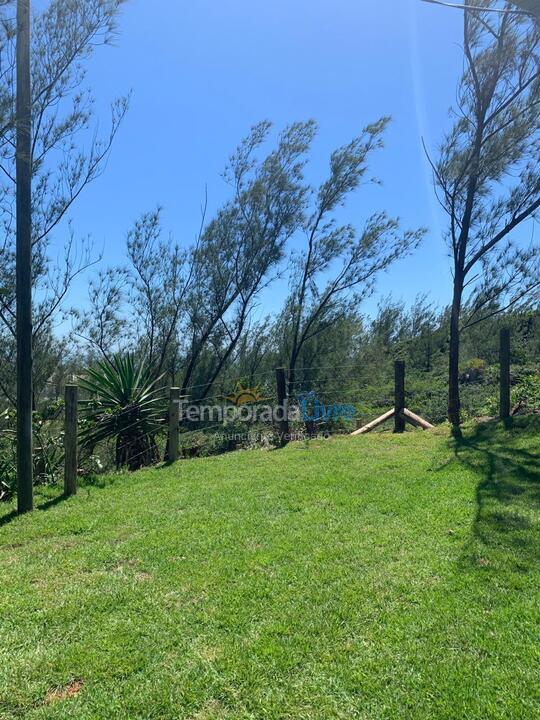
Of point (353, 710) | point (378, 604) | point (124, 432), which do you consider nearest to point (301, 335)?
point (124, 432)

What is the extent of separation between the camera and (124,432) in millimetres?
6480

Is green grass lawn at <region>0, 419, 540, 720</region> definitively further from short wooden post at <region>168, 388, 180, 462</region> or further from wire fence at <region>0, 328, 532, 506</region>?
short wooden post at <region>168, 388, 180, 462</region>

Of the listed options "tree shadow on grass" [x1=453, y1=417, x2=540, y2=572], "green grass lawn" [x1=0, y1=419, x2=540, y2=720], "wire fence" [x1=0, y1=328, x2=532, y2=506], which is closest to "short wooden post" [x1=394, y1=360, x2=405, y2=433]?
"wire fence" [x1=0, y1=328, x2=532, y2=506]

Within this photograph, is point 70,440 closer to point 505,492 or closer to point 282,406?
point 282,406

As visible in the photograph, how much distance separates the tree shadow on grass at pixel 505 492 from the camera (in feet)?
9.17

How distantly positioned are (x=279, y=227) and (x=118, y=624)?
8962mm

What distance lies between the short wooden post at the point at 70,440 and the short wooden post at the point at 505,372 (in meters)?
5.89

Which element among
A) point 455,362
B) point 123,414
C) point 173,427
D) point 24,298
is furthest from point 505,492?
point 123,414

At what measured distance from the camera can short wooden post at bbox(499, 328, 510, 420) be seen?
672cm

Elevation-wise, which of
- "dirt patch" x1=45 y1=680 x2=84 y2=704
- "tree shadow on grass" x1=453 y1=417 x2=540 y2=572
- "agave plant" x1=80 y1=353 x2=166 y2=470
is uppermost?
"agave plant" x1=80 y1=353 x2=166 y2=470

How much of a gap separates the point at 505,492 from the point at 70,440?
4.23 meters

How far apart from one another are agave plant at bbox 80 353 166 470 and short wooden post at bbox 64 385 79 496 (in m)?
1.32

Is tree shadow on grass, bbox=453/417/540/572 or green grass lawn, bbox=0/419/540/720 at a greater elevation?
tree shadow on grass, bbox=453/417/540/572

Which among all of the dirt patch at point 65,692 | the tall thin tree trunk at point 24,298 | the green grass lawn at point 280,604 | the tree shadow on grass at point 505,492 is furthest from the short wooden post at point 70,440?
the tree shadow on grass at point 505,492
